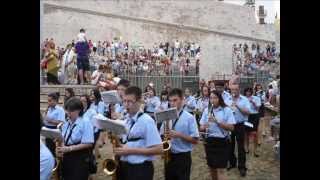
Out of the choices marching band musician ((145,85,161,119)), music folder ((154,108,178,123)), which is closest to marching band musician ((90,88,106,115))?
marching band musician ((145,85,161,119))

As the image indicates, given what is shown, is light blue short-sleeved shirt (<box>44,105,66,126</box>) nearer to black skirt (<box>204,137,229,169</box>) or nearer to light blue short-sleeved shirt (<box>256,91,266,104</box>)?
black skirt (<box>204,137,229,169</box>)

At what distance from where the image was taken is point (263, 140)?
32.5 ft

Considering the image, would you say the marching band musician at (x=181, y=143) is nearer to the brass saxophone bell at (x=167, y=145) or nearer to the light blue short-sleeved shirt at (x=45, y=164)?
the brass saxophone bell at (x=167, y=145)

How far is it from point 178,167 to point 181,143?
1.10 ft

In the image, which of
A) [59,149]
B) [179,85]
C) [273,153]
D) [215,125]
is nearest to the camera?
[59,149]

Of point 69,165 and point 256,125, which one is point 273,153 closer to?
point 256,125

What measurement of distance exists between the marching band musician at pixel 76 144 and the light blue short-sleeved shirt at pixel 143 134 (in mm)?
880

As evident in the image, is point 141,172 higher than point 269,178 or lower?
higher

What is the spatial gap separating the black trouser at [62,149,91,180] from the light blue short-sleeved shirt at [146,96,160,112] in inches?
126

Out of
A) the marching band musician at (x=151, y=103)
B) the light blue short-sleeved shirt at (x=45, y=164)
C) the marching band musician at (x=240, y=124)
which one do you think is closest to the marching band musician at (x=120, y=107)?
the marching band musician at (x=151, y=103)

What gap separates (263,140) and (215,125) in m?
3.04
